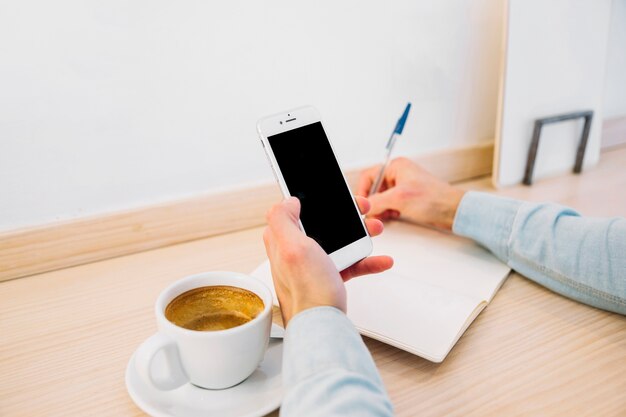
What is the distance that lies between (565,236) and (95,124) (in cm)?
55

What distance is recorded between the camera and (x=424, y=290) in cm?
57

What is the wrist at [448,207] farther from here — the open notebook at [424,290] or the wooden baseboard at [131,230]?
the wooden baseboard at [131,230]

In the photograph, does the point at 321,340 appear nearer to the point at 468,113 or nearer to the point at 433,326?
the point at 433,326

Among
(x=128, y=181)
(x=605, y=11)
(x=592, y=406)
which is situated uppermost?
(x=605, y=11)

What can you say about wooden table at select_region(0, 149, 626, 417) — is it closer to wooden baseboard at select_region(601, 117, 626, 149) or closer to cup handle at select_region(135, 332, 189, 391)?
cup handle at select_region(135, 332, 189, 391)

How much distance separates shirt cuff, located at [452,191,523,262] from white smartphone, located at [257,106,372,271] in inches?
6.3

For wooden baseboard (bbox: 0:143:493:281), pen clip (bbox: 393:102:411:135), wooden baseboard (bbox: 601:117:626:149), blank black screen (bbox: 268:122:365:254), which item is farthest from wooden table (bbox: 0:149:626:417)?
wooden baseboard (bbox: 601:117:626:149)

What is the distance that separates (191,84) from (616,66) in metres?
0.79

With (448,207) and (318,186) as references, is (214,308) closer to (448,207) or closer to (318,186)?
(318,186)

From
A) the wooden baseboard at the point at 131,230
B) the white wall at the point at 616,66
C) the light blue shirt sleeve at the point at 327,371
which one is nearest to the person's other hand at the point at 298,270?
the light blue shirt sleeve at the point at 327,371

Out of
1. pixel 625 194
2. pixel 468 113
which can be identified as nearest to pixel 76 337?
pixel 468 113

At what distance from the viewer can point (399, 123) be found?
750 millimetres

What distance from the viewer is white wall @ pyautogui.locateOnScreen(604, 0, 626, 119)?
3.15 ft

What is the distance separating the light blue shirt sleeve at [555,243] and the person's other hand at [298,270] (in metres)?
0.27
